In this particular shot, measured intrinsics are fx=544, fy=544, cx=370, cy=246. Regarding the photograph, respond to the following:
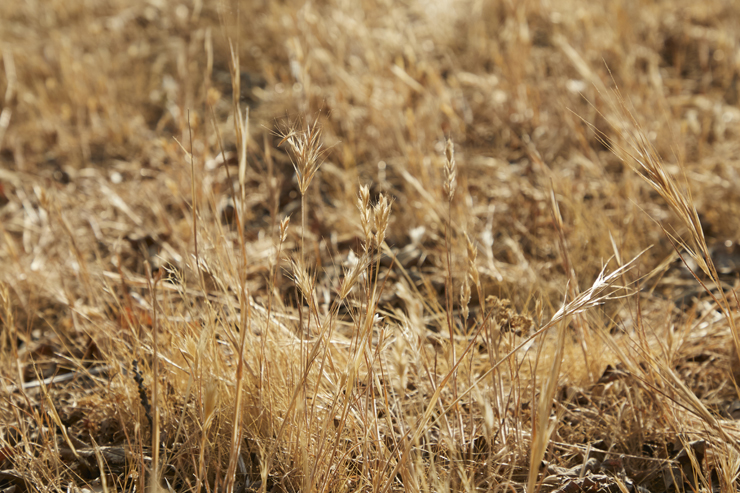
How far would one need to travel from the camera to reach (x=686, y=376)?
1.39 metres

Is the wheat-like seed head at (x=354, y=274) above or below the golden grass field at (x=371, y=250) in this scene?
above

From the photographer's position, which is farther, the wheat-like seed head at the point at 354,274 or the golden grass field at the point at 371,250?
the golden grass field at the point at 371,250

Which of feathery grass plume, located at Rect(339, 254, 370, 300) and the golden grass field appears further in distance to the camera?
the golden grass field

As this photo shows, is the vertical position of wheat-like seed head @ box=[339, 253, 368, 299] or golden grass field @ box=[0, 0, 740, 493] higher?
wheat-like seed head @ box=[339, 253, 368, 299]

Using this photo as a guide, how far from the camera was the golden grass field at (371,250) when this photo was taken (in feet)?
3.32

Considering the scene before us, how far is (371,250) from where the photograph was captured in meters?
0.93

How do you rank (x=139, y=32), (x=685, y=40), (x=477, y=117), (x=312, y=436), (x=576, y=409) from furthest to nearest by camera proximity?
(x=139, y=32)
(x=685, y=40)
(x=477, y=117)
(x=576, y=409)
(x=312, y=436)

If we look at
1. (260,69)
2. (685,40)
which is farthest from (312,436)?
(685,40)

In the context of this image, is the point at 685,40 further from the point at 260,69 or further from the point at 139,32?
the point at 139,32

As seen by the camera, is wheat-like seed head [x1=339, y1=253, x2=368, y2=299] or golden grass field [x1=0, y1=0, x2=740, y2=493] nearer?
wheat-like seed head [x1=339, y1=253, x2=368, y2=299]

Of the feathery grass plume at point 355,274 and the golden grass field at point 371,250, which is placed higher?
the feathery grass plume at point 355,274

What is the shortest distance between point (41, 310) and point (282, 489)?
131 cm

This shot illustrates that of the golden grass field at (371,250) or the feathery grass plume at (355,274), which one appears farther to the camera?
the golden grass field at (371,250)

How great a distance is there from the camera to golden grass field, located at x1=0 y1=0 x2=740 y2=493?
3.32 ft
